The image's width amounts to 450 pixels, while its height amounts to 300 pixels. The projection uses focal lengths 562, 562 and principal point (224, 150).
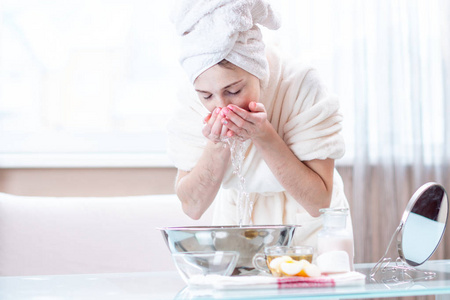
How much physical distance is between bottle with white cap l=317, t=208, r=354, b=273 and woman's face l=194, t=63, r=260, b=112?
17.0 inches

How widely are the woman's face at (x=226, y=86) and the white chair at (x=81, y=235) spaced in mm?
993

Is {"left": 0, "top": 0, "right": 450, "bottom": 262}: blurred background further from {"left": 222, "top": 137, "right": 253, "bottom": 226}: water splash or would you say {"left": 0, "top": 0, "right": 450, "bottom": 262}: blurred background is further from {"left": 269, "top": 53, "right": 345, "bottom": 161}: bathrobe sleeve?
{"left": 269, "top": 53, "right": 345, "bottom": 161}: bathrobe sleeve

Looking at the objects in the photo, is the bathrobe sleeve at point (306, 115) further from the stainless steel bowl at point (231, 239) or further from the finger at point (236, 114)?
the stainless steel bowl at point (231, 239)

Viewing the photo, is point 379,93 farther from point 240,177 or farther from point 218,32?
point 218,32

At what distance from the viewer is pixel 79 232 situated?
2234 mm

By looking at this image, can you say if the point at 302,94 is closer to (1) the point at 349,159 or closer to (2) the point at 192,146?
(2) the point at 192,146

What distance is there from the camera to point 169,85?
277cm

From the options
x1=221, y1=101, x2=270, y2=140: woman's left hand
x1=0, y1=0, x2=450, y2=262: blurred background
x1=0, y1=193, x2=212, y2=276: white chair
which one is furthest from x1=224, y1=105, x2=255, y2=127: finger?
x1=0, y1=0, x2=450, y2=262: blurred background

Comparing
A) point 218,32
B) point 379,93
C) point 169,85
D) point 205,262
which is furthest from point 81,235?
point 379,93

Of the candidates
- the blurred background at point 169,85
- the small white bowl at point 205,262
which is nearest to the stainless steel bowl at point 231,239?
the small white bowl at point 205,262

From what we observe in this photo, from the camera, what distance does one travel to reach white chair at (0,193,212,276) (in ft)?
7.22

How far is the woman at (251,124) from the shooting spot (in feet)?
4.28

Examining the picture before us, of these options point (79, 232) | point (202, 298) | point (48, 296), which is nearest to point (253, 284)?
point (202, 298)

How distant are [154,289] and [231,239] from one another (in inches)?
6.6
